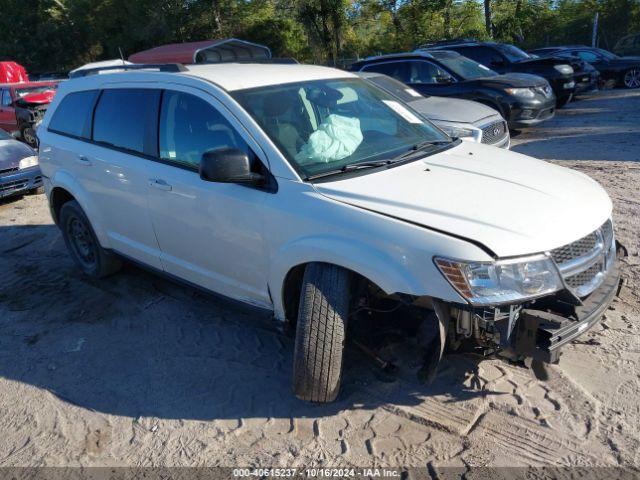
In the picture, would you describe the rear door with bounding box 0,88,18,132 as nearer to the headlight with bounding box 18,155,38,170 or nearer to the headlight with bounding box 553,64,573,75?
the headlight with bounding box 18,155,38,170

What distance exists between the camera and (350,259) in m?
3.05

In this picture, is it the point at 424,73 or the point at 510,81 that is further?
the point at 424,73

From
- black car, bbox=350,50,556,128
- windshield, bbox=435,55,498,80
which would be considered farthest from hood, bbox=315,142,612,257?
windshield, bbox=435,55,498,80

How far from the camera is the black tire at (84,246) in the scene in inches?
208

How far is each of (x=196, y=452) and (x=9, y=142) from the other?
28.2ft

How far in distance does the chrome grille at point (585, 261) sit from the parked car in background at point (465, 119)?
441 cm

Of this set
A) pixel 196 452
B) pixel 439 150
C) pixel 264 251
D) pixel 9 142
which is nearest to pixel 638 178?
pixel 439 150

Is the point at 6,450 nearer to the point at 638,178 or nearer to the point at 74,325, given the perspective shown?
the point at 74,325

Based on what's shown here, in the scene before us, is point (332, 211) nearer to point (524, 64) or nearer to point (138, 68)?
point (138, 68)

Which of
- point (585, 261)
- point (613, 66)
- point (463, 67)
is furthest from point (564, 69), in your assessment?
point (585, 261)

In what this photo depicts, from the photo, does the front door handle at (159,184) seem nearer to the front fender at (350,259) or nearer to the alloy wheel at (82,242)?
the front fender at (350,259)

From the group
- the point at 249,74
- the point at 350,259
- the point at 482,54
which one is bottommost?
the point at 482,54

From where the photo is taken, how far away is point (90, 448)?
10.6 ft

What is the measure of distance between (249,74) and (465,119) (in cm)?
497
